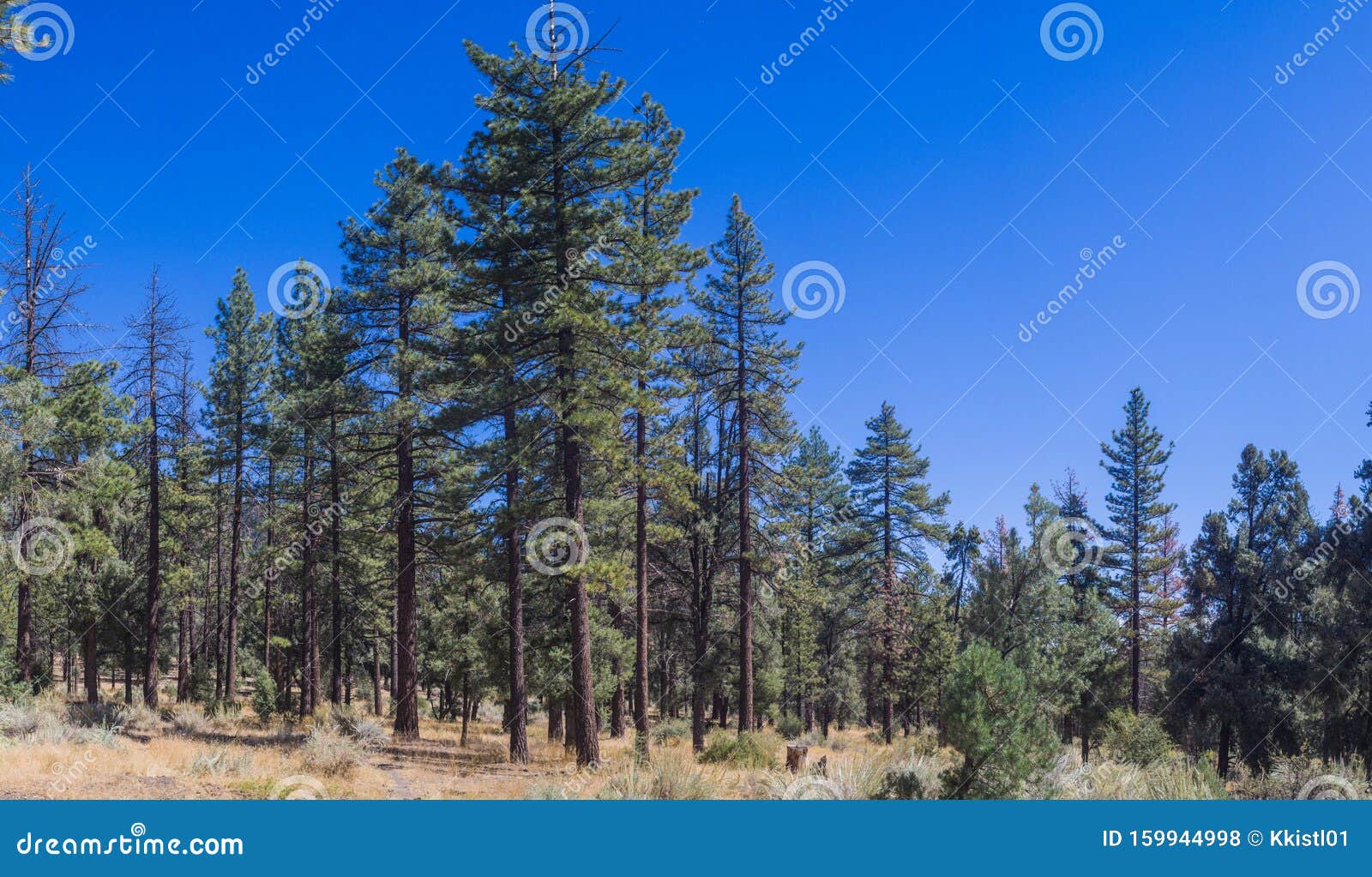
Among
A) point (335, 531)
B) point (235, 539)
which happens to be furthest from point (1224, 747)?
point (235, 539)

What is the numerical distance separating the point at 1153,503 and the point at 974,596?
74.1 feet

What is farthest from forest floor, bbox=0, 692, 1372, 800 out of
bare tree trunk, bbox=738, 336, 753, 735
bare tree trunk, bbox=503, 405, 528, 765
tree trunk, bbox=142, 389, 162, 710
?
tree trunk, bbox=142, 389, 162, 710

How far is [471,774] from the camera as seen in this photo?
16.8 metres

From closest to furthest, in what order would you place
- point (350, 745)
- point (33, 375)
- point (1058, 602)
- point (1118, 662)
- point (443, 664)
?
point (350, 745) → point (1058, 602) → point (33, 375) → point (443, 664) → point (1118, 662)

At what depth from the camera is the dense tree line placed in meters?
17.2

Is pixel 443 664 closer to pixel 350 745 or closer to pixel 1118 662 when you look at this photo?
pixel 350 745

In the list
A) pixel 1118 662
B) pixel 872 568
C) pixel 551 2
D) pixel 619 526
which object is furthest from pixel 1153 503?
pixel 551 2

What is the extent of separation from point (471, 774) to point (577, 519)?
5.72 metres

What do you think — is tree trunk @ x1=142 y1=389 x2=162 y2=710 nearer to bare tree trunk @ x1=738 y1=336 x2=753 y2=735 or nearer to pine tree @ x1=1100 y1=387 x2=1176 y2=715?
bare tree trunk @ x1=738 y1=336 x2=753 y2=735

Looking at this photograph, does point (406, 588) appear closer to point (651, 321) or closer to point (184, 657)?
point (651, 321)

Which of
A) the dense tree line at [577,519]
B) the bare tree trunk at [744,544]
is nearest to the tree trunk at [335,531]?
the dense tree line at [577,519]

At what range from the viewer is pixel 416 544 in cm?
2231

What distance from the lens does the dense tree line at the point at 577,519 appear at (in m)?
17.2

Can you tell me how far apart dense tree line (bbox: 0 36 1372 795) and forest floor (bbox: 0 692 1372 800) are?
46.6 inches
